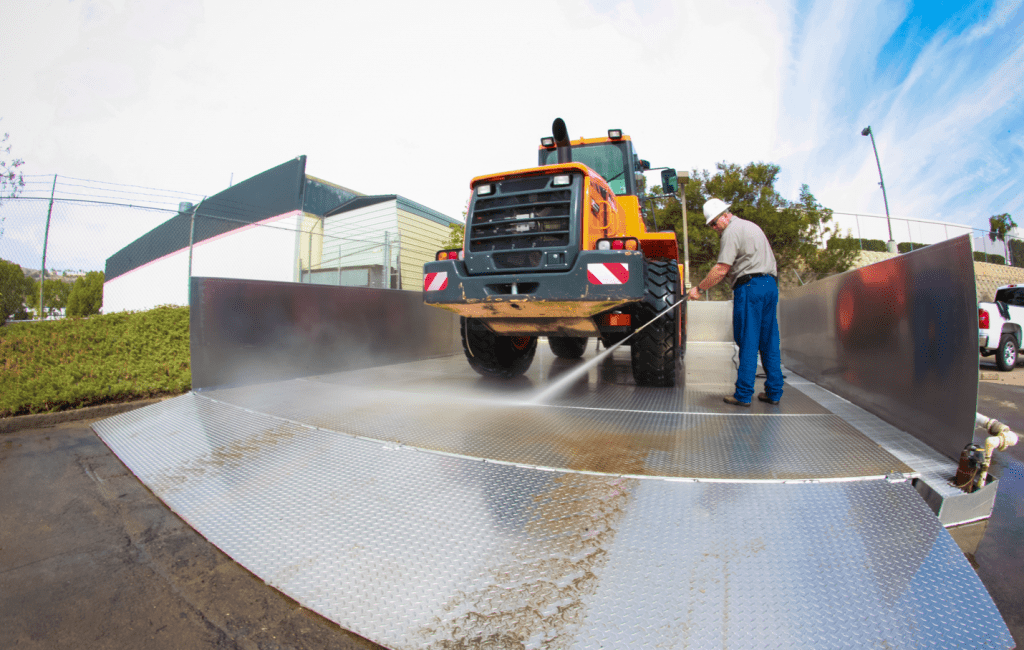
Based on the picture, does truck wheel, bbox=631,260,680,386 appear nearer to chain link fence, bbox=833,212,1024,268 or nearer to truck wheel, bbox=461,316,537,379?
truck wheel, bbox=461,316,537,379

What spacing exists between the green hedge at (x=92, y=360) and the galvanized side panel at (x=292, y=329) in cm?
77

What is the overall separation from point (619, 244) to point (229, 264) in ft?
22.7

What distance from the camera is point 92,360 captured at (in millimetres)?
5477

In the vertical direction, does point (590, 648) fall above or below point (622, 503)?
below

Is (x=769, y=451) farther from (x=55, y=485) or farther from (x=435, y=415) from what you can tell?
(x=55, y=485)

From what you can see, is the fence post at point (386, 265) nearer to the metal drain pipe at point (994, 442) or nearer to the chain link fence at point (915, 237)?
the metal drain pipe at point (994, 442)

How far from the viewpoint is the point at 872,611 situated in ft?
4.36

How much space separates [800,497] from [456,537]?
141 cm

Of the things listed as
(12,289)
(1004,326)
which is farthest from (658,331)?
(12,289)

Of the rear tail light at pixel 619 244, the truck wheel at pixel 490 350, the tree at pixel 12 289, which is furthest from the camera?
the tree at pixel 12 289

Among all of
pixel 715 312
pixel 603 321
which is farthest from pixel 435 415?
pixel 715 312

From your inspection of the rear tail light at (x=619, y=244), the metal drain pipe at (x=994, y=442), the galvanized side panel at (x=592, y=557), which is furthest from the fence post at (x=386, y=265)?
the metal drain pipe at (x=994, y=442)

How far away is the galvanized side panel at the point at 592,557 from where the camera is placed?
1307 millimetres

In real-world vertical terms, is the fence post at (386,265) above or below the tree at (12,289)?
above
